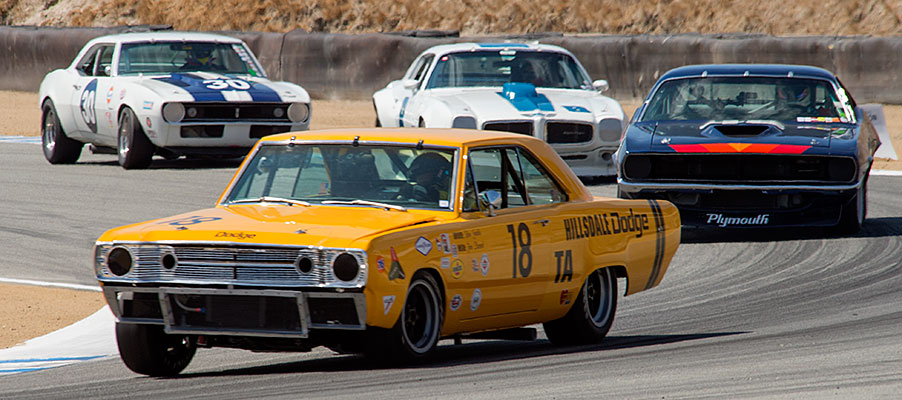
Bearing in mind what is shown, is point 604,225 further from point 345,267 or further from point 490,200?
point 345,267

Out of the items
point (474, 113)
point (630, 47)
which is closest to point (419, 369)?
point (474, 113)

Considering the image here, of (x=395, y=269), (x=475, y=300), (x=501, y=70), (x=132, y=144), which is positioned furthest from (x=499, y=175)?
(x=132, y=144)

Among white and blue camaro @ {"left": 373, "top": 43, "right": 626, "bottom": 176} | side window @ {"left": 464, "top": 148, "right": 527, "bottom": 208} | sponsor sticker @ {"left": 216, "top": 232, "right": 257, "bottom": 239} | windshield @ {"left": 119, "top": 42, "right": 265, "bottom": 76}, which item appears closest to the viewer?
sponsor sticker @ {"left": 216, "top": 232, "right": 257, "bottom": 239}

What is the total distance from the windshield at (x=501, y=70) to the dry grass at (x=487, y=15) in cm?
2225

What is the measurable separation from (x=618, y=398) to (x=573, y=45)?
18.9m

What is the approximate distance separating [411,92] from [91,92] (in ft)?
11.6

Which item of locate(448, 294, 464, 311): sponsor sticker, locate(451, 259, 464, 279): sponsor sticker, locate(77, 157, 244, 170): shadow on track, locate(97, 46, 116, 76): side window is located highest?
locate(451, 259, 464, 279): sponsor sticker

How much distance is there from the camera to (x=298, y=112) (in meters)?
16.0

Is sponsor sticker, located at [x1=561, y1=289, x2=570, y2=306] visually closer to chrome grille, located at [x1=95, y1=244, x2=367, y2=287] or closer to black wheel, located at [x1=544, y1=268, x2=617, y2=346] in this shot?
black wheel, located at [x1=544, y1=268, x2=617, y2=346]

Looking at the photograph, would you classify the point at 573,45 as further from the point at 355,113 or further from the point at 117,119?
the point at 117,119

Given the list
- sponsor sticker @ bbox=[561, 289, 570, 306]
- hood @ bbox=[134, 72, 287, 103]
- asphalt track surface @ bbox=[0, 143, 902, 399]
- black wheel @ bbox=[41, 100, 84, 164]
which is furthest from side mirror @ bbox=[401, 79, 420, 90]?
sponsor sticker @ bbox=[561, 289, 570, 306]

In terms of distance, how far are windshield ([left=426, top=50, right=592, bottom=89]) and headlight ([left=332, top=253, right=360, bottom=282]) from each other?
9.43 metres

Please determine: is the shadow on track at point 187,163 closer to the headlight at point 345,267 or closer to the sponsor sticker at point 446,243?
the sponsor sticker at point 446,243

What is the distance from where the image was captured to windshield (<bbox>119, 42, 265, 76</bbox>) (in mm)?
16297
